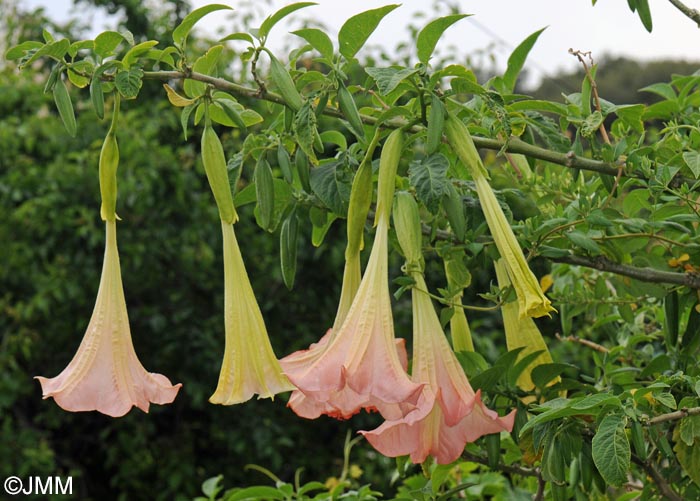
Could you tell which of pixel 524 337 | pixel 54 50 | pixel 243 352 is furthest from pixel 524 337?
pixel 54 50

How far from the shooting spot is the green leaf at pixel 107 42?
0.85 m

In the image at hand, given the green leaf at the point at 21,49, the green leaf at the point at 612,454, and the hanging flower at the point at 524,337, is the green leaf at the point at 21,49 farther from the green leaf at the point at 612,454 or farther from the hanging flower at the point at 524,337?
the green leaf at the point at 612,454

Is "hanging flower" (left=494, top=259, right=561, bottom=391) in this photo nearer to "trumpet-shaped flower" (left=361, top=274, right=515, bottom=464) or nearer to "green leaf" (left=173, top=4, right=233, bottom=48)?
"trumpet-shaped flower" (left=361, top=274, right=515, bottom=464)

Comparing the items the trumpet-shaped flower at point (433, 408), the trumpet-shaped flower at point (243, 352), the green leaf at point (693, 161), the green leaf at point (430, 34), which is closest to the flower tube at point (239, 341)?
the trumpet-shaped flower at point (243, 352)

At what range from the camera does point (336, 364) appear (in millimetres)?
780

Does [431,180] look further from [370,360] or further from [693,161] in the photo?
[693,161]

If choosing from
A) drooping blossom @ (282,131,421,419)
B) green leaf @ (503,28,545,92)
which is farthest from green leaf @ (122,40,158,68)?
green leaf @ (503,28,545,92)

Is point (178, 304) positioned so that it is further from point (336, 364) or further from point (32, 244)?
point (336, 364)

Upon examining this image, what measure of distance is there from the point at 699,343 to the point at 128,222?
2.50 meters

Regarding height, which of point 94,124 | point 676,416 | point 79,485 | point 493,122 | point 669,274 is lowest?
point 79,485

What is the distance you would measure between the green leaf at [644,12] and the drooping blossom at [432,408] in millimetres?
303

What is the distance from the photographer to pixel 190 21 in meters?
0.86

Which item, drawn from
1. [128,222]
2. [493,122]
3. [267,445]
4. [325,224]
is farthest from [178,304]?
[493,122]

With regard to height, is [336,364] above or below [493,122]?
below
